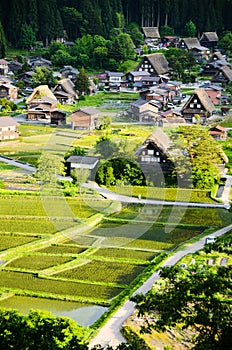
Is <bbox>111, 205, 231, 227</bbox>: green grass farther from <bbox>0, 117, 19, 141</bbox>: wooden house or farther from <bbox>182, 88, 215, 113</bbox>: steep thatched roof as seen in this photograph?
<bbox>182, 88, 215, 113</bbox>: steep thatched roof

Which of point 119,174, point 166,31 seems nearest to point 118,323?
point 119,174

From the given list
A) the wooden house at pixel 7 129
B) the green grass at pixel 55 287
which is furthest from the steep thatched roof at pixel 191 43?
the green grass at pixel 55 287

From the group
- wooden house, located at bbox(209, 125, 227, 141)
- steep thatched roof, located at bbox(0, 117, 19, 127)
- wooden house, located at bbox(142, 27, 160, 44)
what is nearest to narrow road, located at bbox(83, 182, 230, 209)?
wooden house, located at bbox(209, 125, 227, 141)

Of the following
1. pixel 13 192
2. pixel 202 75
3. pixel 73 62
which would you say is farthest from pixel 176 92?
pixel 13 192

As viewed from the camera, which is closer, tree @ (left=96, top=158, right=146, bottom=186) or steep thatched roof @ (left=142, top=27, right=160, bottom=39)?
tree @ (left=96, top=158, right=146, bottom=186)

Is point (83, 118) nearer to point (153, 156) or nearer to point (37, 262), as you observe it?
point (153, 156)

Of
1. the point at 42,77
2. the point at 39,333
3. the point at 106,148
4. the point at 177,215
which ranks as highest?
the point at 39,333
